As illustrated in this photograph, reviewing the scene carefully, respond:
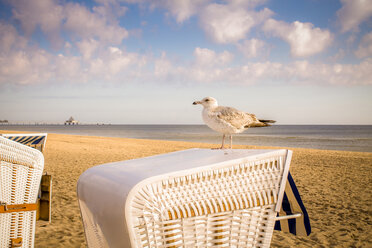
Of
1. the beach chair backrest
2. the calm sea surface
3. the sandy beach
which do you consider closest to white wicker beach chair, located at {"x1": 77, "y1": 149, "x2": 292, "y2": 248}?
the sandy beach

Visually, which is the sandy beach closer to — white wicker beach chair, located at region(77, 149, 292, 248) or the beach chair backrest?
the beach chair backrest

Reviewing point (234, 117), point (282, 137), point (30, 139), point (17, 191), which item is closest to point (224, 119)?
point (234, 117)

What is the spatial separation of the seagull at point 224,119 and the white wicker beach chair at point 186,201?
75 centimetres

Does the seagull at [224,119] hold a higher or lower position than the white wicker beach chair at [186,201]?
higher

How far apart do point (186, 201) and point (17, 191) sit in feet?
4.75

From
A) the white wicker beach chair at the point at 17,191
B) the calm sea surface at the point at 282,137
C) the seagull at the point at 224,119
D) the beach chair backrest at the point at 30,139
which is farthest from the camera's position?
the calm sea surface at the point at 282,137

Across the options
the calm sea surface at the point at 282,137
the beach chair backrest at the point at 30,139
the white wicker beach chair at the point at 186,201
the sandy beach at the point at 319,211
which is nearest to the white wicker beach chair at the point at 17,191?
the white wicker beach chair at the point at 186,201

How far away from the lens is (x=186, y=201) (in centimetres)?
154

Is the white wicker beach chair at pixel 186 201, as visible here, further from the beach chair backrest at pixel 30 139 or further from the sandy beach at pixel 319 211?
the beach chair backrest at pixel 30 139

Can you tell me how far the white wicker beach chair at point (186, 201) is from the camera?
142 centimetres

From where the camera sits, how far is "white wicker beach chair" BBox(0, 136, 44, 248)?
6.96 ft

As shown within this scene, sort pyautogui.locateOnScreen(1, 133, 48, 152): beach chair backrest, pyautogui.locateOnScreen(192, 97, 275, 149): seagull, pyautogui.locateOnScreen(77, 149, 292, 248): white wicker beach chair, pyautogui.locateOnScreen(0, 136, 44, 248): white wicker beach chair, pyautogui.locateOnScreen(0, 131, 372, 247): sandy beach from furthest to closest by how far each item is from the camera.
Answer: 1. pyautogui.locateOnScreen(1, 133, 48, 152): beach chair backrest
2. pyautogui.locateOnScreen(0, 131, 372, 247): sandy beach
3. pyautogui.locateOnScreen(192, 97, 275, 149): seagull
4. pyautogui.locateOnScreen(0, 136, 44, 248): white wicker beach chair
5. pyautogui.locateOnScreen(77, 149, 292, 248): white wicker beach chair

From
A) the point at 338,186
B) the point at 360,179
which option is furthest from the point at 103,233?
the point at 360,179

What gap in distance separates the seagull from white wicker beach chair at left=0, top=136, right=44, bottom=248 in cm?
148
